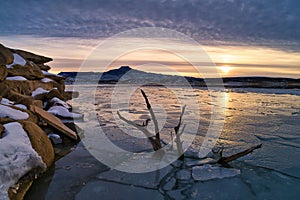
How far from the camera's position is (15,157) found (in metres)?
4.36

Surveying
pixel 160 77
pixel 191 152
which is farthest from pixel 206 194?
pixel 160 77

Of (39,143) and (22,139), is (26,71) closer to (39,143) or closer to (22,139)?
(39,143)

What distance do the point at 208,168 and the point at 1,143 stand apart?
14.0 feet

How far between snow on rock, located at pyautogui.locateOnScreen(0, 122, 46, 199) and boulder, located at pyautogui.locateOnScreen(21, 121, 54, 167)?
0.43ft

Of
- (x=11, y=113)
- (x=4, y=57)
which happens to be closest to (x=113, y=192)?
(x=11, y=113)

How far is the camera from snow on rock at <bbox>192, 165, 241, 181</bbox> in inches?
203

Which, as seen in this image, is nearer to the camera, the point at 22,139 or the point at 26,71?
the point at 22,139

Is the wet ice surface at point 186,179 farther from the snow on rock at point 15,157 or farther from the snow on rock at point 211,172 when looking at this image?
the snow on rock at point 15,157

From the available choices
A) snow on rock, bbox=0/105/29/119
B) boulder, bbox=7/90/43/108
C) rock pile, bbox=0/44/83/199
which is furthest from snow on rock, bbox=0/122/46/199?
boulder, bbox=7/90/43/108

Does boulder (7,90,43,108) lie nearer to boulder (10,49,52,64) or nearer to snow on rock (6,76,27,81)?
snow on rock (6,76,27,81)

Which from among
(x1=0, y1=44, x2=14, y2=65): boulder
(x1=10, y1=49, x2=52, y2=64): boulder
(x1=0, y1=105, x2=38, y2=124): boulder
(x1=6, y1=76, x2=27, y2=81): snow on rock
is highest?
(x1=10, y1=49, x2=52, y2=64): boulder

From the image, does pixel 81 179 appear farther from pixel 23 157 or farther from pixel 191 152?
pixel 191 152

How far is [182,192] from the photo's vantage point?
4559 mm

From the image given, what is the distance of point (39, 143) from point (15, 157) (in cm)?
103
